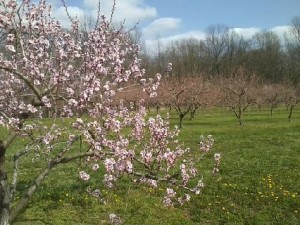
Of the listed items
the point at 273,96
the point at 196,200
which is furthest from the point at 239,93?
the point at 196,200

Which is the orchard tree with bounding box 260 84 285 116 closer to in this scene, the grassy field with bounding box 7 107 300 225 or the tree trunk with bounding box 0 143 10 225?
the grassy field with bounding box 7 107 300 225

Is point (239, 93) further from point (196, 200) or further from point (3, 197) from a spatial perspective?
point (3, 197)

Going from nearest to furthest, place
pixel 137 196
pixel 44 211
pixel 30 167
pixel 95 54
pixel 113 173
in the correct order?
pixel 113 173 < pixel 95 54 < pixel 44 211 < pixel 137 196 < pixel 30 167

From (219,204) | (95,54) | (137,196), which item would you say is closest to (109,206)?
(137,196)

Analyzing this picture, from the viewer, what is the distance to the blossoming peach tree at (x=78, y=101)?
6.46 metres

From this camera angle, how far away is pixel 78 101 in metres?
6.46

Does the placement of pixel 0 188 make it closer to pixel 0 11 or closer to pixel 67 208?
pixel 0 11

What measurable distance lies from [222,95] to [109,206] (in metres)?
41.2

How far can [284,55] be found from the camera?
111125 mm

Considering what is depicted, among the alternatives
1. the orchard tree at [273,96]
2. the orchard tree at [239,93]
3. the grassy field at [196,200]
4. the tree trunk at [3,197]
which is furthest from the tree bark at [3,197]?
the orchard tree at [273,96]

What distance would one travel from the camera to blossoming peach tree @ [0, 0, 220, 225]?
254 inches

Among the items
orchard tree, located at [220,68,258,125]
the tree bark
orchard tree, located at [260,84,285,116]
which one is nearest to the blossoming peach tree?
the tree bark

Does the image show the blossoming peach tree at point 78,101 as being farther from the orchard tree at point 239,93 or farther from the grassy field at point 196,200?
the orchard tree at point 239,93

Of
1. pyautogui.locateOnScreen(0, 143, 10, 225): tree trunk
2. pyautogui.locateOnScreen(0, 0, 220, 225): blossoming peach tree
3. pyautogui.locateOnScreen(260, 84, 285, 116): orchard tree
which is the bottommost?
pyautogui.locateOnScreen(260, 84, 285, 116): orchard tree
